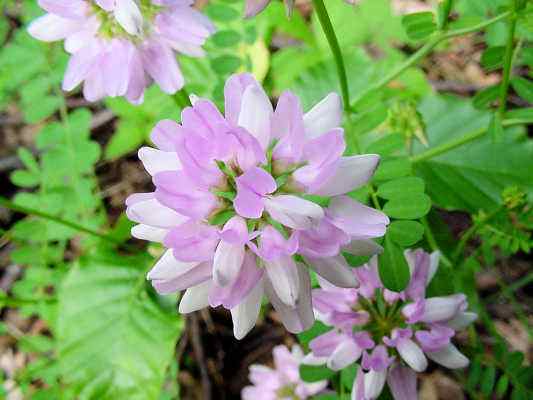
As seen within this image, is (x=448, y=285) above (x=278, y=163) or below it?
below

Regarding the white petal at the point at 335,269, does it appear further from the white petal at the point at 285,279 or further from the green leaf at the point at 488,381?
the green leaf at the point at 488,381

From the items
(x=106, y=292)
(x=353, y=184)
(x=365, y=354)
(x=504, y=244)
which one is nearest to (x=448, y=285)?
(x=504, y=244)

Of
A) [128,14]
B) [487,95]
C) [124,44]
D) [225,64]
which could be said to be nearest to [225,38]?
[225,64]

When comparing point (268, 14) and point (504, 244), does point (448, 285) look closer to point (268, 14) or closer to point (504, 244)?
point (504, 244)

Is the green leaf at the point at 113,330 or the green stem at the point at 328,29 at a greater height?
the green stem at the point at 328,29

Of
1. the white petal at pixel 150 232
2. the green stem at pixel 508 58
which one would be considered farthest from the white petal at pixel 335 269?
the green stem at pixel 508 58
